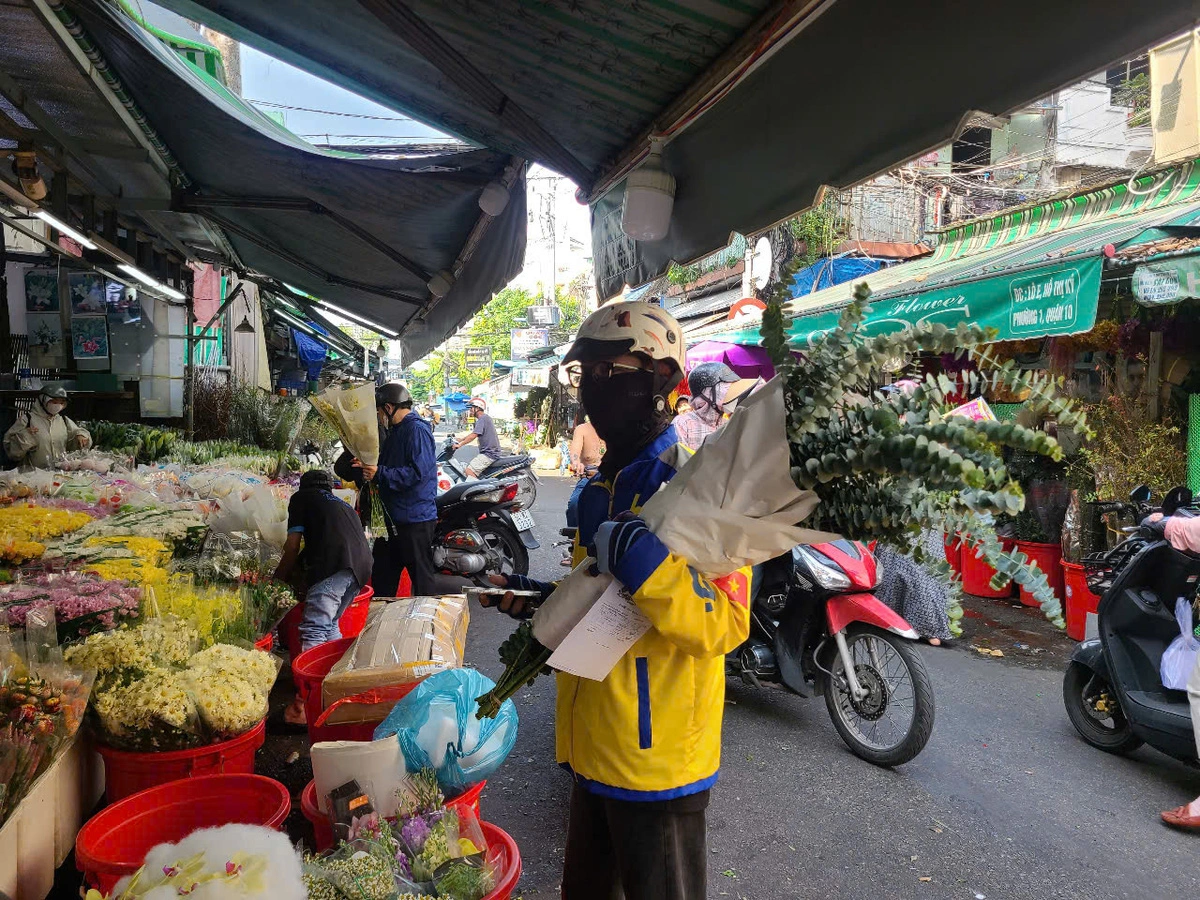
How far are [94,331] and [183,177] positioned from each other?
158 inches

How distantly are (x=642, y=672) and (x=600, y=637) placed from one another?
221mm

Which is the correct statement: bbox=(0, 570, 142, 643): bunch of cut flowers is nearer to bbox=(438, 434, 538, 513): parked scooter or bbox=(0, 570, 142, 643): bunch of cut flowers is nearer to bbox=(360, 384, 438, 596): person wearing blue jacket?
bbox=(360, 384, 438, 596): person wearing blue jacket

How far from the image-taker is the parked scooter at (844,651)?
13.9ft

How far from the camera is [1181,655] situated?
12.9ft

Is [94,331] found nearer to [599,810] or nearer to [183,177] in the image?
[183,177]

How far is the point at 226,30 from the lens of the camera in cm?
335

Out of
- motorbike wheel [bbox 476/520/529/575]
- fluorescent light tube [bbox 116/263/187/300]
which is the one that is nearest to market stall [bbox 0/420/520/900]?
fluorescent light tube [bbox 116/263/187/300]

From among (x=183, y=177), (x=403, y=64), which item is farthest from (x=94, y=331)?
(x=403, y=64)

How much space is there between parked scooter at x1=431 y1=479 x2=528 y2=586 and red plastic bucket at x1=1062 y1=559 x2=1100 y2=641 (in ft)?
16.1

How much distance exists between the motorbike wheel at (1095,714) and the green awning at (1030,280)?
6.86ft

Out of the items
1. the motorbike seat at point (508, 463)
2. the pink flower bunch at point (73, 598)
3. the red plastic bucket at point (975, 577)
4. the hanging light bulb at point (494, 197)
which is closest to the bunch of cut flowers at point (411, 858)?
the pink flower bunch at point (73, 598)

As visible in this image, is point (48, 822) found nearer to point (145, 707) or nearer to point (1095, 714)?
point (145, 707)

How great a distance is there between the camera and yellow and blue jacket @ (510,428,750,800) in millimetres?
1757

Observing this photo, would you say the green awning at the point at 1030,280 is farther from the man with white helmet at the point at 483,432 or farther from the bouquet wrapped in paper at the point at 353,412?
the man with white helmet at the point at 483,432
